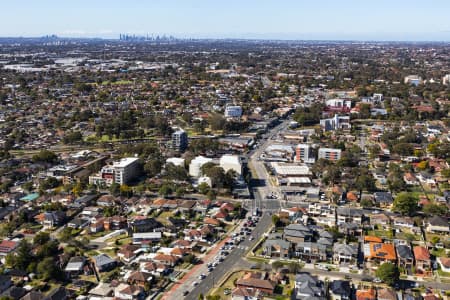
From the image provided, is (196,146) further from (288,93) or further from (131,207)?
(288,93)

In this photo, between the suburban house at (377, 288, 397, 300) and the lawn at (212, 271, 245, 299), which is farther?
the lawn at (212, 271, 245, 299)

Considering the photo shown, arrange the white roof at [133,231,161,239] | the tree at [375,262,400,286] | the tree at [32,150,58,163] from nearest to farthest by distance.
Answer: the tree at [375,262,400,286] → the white roof at [133,231,161,239] → the tree at [32,150,58,163]

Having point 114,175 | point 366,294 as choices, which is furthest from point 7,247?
point 366,294

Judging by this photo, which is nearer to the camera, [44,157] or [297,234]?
[297,234]

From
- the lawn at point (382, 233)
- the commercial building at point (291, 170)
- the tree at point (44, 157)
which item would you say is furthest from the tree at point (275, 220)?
the tree at point (44, 157)

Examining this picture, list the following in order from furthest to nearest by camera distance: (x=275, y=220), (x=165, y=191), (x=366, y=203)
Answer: (x=165, y=191), (x=366, y=203), (x=275, y=220)

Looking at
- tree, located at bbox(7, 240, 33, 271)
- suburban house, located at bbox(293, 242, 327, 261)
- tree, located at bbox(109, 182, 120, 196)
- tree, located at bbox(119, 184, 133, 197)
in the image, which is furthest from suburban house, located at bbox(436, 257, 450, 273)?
tree, located at bbox(109, 182, 120, 196)

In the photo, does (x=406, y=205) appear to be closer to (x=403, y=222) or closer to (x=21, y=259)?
(x=403, y=222)

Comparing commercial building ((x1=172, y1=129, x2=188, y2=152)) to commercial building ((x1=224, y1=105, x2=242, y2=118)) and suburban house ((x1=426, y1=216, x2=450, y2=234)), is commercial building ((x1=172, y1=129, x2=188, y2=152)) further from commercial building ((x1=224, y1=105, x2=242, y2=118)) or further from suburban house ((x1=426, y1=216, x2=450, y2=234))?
suburban house ((x1=426, y1=216, x2=450, y2=234))

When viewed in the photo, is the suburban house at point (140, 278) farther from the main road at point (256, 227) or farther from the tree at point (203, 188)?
the tree at point (203, 188)
